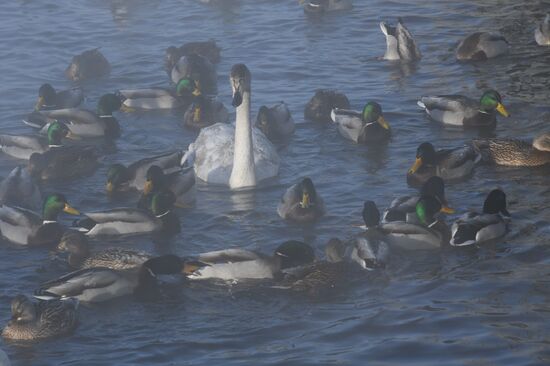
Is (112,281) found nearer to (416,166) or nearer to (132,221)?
(132,221)

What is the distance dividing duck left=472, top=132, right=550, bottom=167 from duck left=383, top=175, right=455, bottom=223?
2148mm

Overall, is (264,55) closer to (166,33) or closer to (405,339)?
(166,33)

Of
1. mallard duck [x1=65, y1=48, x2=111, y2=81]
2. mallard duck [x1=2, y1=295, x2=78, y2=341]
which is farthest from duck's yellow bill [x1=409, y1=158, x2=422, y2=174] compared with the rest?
mallard duck [x1=65, y1=48, x2=111, y2=81]

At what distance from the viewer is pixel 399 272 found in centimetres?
1457

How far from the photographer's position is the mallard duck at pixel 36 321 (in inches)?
524

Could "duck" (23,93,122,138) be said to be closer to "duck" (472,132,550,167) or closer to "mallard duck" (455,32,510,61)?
"duck" (472,132,550,167)

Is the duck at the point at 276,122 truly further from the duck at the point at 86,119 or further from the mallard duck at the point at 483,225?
the mallard duck at the point at 483,225

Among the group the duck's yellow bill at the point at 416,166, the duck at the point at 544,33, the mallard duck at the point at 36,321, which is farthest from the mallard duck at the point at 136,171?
the duck at the point at 544,33

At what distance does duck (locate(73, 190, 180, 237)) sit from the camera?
16234 mm

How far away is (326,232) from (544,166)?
404cm

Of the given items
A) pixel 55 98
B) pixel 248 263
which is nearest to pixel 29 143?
pixel 55 98

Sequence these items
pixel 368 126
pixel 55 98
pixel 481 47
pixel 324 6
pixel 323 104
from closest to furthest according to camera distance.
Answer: pixel 368 126
pixel 323 104
pixel 55 98
pixel 481 47
pixel 324 6

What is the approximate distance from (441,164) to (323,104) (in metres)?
3.45

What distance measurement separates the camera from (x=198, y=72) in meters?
22.7
